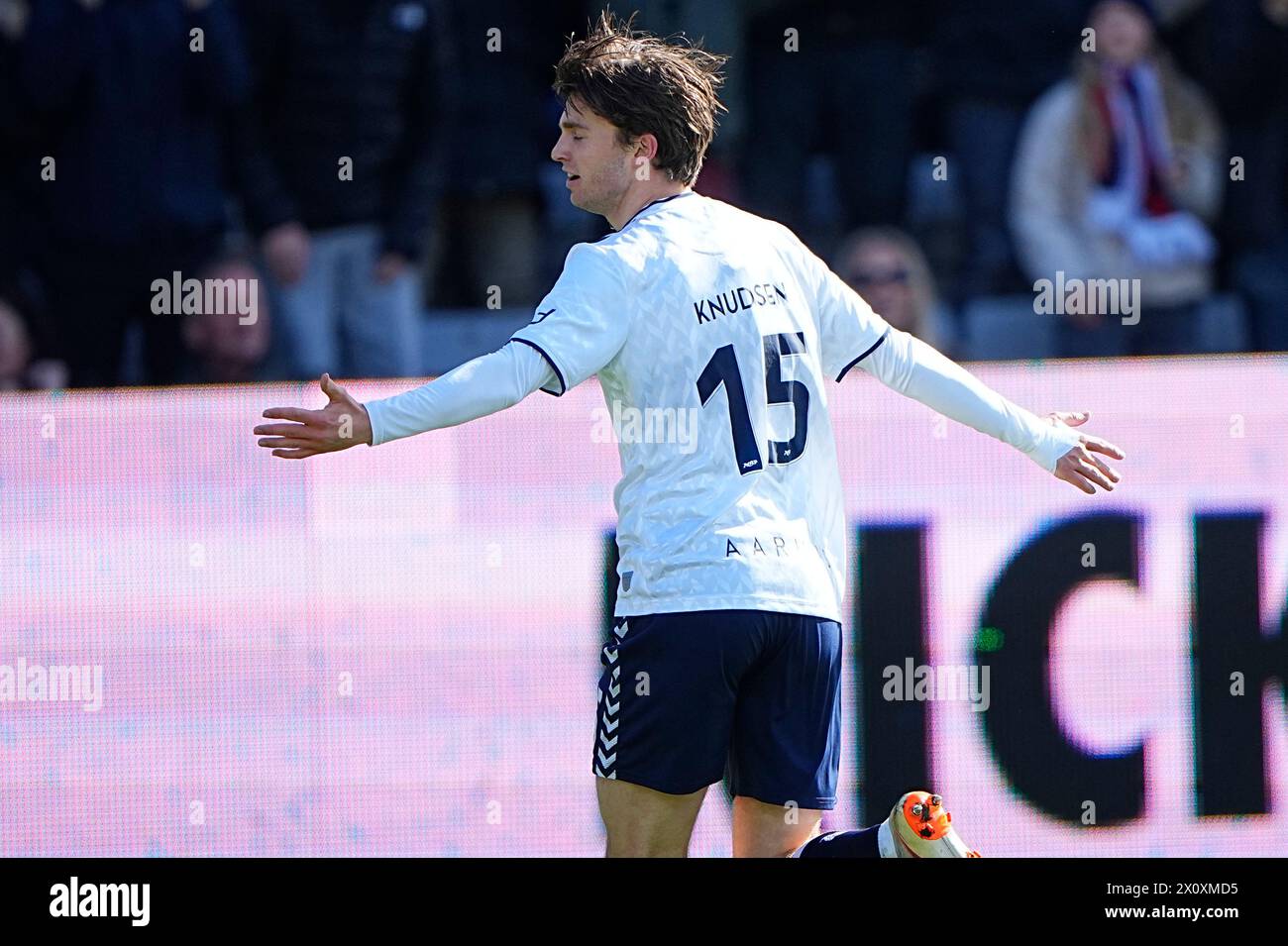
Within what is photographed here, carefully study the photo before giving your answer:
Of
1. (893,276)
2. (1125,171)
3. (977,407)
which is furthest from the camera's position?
(1125,171)

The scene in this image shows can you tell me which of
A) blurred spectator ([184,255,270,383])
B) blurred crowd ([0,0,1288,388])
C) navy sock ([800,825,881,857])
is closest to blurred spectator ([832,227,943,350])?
blurred crowd ([0,0,1288,388])

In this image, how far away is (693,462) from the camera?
326cm

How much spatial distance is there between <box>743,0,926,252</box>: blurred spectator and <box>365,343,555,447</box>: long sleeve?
2591 mm

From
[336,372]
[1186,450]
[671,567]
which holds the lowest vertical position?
[671,567]

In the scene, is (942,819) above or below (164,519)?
below

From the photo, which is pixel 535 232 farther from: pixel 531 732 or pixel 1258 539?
pixel 1258 539

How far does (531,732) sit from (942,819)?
1565 millimetres

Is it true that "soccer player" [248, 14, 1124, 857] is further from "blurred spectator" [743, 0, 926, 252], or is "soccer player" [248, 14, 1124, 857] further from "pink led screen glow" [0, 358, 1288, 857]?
"blurred spectator" [743, 0, 926, 252]

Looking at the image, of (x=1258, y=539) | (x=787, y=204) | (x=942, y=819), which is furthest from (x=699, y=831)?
(x=787, y=204)

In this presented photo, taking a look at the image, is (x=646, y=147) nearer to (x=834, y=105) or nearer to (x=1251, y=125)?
(x=834, y=105)

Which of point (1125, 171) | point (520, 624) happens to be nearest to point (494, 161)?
point (520, 624)

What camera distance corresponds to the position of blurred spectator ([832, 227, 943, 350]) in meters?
5.52

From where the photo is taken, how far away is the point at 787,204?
5.61 metres

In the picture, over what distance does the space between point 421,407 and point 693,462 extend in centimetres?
51
